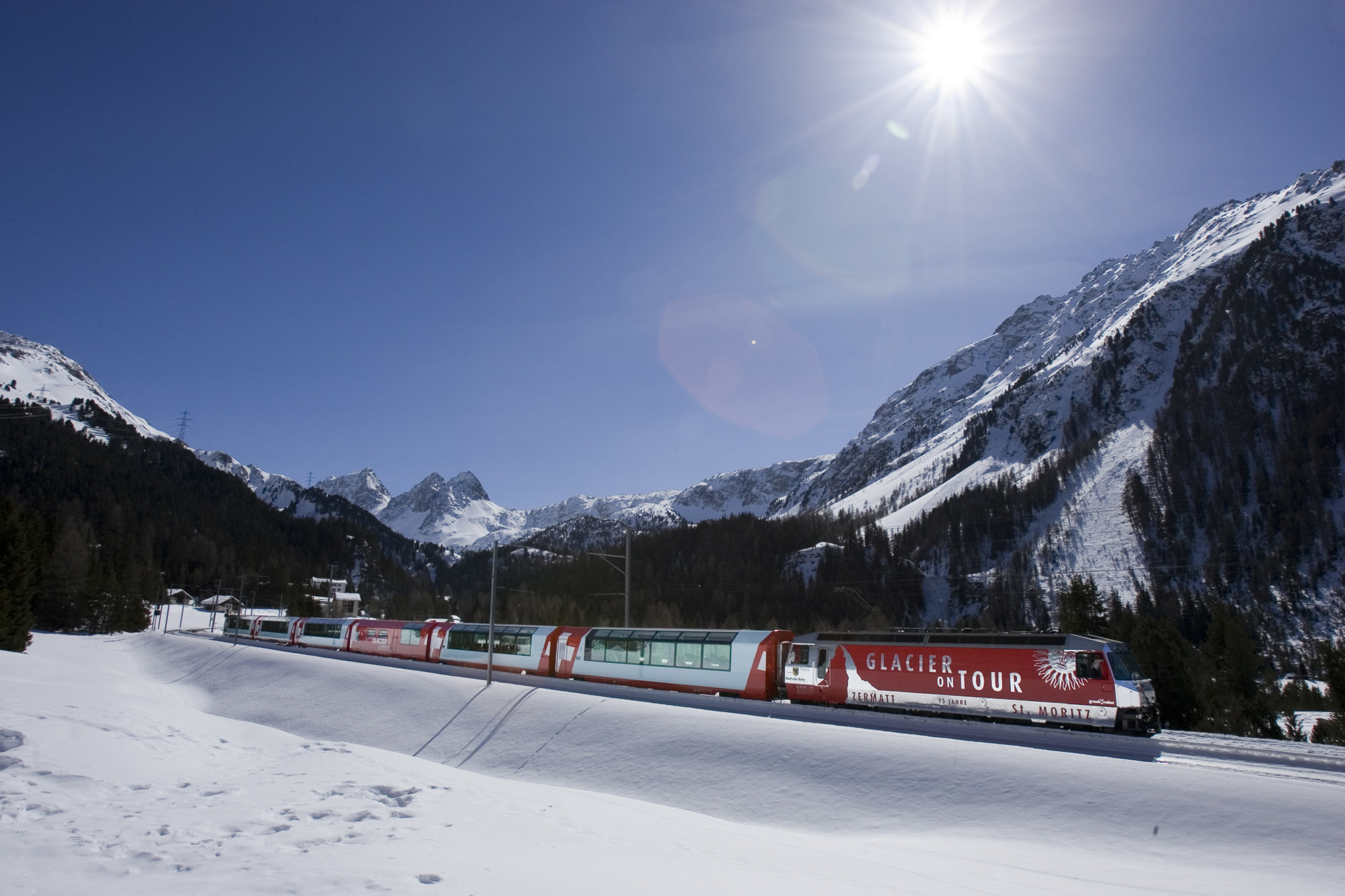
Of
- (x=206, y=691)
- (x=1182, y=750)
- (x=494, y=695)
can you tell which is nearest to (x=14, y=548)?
(x=206, y=691)

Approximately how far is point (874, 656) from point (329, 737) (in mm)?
27849

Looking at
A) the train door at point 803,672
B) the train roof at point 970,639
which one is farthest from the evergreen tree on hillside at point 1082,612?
the train door at point 803,672

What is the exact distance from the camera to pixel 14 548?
173ft

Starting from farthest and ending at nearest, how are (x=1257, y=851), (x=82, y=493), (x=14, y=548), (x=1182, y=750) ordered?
(x=82, y=493), (x=14, y=548), (x=1182, y=750), (x=1257, y=851)

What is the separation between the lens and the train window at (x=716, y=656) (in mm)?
36156

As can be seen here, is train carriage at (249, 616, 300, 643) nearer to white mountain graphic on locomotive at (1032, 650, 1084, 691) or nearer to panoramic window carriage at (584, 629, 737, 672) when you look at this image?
panoramic window carriage at (584, 629, 737, 672)

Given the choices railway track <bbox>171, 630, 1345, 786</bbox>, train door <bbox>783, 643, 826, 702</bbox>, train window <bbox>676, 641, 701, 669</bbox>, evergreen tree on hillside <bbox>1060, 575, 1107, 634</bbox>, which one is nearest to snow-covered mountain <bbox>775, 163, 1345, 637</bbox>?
evergreen tree on hillside <bbox>1060, 575, 1107, 634</bbox>

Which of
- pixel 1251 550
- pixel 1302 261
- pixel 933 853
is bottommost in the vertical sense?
pixel 933 853

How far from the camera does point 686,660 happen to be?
37938mm

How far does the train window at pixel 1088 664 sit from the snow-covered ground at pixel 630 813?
514cm

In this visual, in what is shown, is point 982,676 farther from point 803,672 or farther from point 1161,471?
point 1161,471

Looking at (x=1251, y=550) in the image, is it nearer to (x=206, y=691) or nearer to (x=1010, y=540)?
(x=1010, y=540)

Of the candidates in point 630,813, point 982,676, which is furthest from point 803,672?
point 630,813

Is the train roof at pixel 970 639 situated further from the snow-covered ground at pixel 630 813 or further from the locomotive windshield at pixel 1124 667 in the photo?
the snow-covered ground at pixel 630 813
